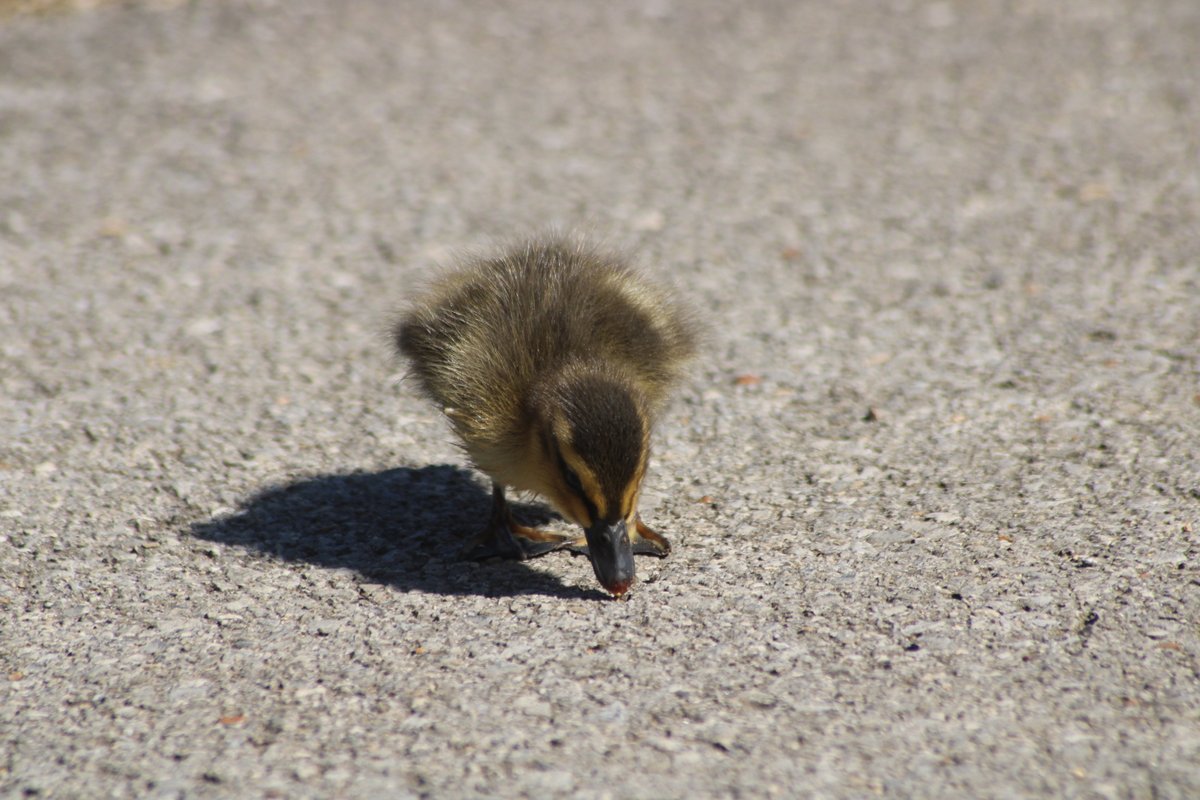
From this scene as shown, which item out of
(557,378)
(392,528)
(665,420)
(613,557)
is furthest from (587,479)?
(665,420)

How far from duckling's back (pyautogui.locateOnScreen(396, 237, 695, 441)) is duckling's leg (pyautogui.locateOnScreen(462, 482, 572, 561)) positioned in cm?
34

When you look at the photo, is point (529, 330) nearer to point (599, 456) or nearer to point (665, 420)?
point (599, 456)

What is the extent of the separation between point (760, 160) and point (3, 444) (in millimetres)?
4907

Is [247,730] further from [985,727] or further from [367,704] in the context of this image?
[985,727]

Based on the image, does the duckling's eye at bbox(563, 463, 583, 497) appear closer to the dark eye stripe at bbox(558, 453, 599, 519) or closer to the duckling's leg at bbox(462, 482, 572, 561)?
the dark eye stripe at bbox(558, 453, 599, 519)

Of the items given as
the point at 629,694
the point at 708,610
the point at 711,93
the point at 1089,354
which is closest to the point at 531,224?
the point at 711,93

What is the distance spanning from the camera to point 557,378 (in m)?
4.21

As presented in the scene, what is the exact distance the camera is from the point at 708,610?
158 inches

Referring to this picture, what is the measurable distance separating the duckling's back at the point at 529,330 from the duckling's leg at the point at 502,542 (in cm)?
34

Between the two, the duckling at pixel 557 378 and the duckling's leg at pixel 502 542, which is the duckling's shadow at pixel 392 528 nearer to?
the duckling's leg at pixel 502 542

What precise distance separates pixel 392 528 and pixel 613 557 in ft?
3.43

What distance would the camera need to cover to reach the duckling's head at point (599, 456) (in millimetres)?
3896

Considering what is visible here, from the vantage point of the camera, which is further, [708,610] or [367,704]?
[708,610]

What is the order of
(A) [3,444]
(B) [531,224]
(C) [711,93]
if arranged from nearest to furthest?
(A) [3,444] < (B) [531,224] < (C) [711,93]
